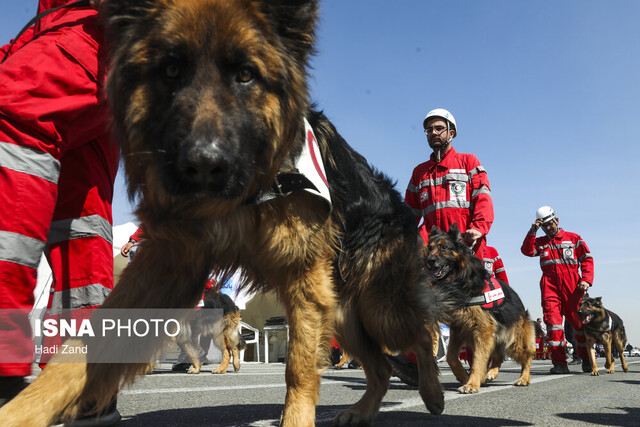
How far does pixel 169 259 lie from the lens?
2.43 metres

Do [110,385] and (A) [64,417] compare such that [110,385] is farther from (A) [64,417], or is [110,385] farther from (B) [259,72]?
(B) [259,72]

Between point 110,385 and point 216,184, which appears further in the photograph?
point 110,385

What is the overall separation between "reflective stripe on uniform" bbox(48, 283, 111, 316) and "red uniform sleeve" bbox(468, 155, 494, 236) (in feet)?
16.2

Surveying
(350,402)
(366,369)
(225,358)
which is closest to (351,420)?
(366,369)

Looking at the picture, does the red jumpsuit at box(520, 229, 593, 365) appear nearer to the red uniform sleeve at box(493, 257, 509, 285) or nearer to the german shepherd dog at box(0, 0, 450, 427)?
the red uniform sleeve at box(493, 257, 509, 285)

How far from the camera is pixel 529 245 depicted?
39.2ft

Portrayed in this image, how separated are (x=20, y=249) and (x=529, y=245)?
36.8ft

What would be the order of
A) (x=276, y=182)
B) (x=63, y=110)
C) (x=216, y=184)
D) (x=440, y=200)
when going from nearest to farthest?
1. (x=216, y=184)
2. (x=276, y=182)
3. (x=63, y=110)
4. (x=440, y=200)

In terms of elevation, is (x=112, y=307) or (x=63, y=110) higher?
(x=63, y=110)

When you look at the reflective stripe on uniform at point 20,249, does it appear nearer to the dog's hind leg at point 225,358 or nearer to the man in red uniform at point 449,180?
the man in red uniform at point 449,180

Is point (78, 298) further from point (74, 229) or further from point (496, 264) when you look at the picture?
point (496, 264)

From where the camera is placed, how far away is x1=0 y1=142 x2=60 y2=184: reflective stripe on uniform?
7.84 ft

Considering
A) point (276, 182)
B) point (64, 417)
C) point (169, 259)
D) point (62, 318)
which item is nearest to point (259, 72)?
point (276, 182)

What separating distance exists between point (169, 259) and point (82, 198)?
935 mm
